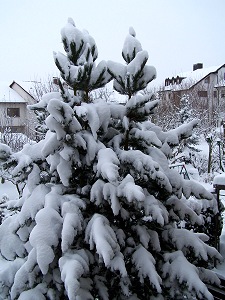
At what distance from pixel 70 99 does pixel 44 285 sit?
171cm

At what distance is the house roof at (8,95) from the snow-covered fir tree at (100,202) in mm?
29423

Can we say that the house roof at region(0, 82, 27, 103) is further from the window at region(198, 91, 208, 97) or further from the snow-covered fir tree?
the snow-covered fir tree

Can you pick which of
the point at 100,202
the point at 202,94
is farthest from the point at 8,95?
the point at 100,202

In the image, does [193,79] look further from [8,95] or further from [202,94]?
[8,95]

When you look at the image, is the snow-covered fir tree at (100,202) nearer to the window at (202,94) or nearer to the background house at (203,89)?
the background house at (203,89)

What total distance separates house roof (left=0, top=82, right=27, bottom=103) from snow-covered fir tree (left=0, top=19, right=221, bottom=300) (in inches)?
1158

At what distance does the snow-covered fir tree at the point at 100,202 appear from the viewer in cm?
244

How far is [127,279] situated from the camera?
268 cm

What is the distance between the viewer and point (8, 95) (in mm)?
32500

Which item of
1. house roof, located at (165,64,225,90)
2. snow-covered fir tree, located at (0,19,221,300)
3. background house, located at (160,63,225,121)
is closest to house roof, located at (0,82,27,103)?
background house, located at (160,63,225,121)

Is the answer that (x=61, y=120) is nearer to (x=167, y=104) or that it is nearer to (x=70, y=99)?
(x=70, y=99)

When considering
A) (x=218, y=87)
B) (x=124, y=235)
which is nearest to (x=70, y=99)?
(x=124, y=235)

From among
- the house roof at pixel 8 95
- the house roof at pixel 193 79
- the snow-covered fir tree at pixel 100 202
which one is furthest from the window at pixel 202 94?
the snow-covered fir tree at pixel 100 202

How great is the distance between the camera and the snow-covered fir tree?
8.00ft
